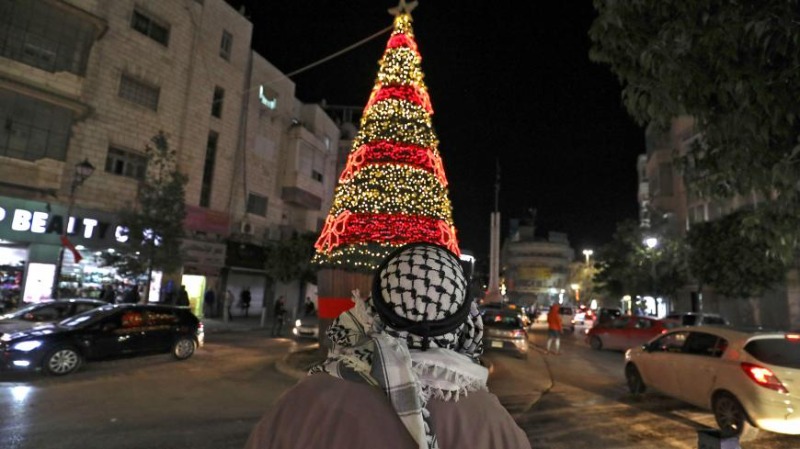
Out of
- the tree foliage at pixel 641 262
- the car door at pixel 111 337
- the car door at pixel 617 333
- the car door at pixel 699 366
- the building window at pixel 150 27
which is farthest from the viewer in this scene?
the tree foliage at pixel 641 262

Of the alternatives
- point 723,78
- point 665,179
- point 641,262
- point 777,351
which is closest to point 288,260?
point 641,262

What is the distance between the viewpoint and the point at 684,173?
5.75m

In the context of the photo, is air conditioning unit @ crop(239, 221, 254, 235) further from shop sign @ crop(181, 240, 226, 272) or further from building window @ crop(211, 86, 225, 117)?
shop sign @ crop(181, 240, 226, 272)

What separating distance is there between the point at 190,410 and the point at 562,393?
7.25m

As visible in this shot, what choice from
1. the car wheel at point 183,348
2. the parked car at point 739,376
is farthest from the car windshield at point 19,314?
the parked car at point 739,376

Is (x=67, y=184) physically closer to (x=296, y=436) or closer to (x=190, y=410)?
(x=190, y=410)

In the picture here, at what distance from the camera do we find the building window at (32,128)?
17.5m

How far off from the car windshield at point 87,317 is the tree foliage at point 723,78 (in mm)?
11543

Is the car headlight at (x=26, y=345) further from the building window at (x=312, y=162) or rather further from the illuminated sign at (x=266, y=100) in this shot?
the building window at (x=312, y=162)

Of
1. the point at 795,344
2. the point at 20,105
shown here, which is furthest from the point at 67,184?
the point at 795,344

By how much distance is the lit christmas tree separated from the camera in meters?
11.8

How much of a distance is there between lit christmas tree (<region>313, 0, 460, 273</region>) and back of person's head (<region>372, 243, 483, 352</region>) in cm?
932

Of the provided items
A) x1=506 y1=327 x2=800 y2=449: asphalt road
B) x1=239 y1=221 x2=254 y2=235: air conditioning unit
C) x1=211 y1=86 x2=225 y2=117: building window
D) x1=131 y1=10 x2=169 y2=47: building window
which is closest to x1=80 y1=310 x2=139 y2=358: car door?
x1=506 y1=327 x2=800 y2=449: asphalt road

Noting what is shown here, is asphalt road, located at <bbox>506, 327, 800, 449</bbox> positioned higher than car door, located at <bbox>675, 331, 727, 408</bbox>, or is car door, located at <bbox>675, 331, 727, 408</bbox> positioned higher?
car door, located at <bbox>675, 331, 727, 408</bbox>
